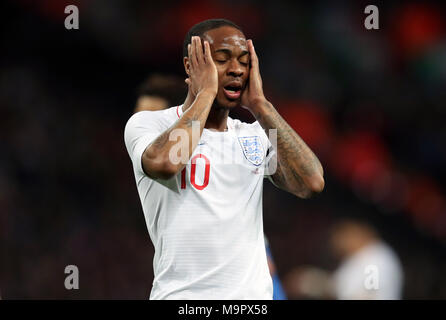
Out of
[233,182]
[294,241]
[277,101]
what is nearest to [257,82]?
[233,182]

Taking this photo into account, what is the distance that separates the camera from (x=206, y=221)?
299cm

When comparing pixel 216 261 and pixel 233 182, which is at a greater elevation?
pixel 233 182

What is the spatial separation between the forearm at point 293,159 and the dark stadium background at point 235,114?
15.2 feet

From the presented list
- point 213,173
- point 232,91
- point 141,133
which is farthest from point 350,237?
point 141,133

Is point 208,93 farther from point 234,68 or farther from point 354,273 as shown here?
point 354,273

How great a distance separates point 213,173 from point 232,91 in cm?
45

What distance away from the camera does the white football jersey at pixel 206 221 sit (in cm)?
296

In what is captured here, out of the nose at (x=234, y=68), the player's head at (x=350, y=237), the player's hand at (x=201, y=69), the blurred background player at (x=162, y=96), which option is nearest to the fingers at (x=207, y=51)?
the player's hand at (x=201, y=69)

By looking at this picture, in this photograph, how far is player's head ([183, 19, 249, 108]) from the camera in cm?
322

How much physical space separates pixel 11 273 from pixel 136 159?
5110mm

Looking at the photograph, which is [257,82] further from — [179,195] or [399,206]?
[399,206]

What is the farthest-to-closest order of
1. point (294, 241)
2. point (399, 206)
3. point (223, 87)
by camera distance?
point (399, 206)
point (294, 241)
point (223, 87)

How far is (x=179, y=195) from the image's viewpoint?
305 centimetres

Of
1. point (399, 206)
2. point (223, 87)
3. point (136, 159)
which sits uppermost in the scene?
point (223, 87)
